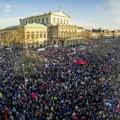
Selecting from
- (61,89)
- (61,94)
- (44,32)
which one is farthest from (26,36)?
(61,94)

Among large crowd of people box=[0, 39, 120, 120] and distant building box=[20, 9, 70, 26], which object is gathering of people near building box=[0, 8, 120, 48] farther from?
large crowd of people box=[0, 39, 120, 120]

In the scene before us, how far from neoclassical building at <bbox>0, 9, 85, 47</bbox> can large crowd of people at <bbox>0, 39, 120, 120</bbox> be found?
135 feet

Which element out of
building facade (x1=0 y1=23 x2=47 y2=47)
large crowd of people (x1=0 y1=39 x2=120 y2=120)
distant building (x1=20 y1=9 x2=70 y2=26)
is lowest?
large crowd of people (x1=0 y1=39 x2=120 y2=120)

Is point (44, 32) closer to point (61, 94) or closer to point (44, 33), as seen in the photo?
point (44, 33)

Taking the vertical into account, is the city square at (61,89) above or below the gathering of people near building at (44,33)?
below

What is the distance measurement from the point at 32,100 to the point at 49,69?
10037 mm

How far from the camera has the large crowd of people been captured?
18.5m

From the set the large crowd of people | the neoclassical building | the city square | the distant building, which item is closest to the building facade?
the neoclassical building

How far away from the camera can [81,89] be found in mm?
23031

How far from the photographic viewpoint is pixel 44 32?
261 ft

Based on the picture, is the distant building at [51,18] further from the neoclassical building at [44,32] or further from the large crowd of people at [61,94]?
the large crowd of people at [61,94]

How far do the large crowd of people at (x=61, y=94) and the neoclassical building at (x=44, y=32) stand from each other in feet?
135

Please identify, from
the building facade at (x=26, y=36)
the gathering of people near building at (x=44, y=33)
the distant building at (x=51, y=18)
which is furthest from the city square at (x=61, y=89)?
the distant building at (x=51, y=18)

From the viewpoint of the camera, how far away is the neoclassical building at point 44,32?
7231cm
